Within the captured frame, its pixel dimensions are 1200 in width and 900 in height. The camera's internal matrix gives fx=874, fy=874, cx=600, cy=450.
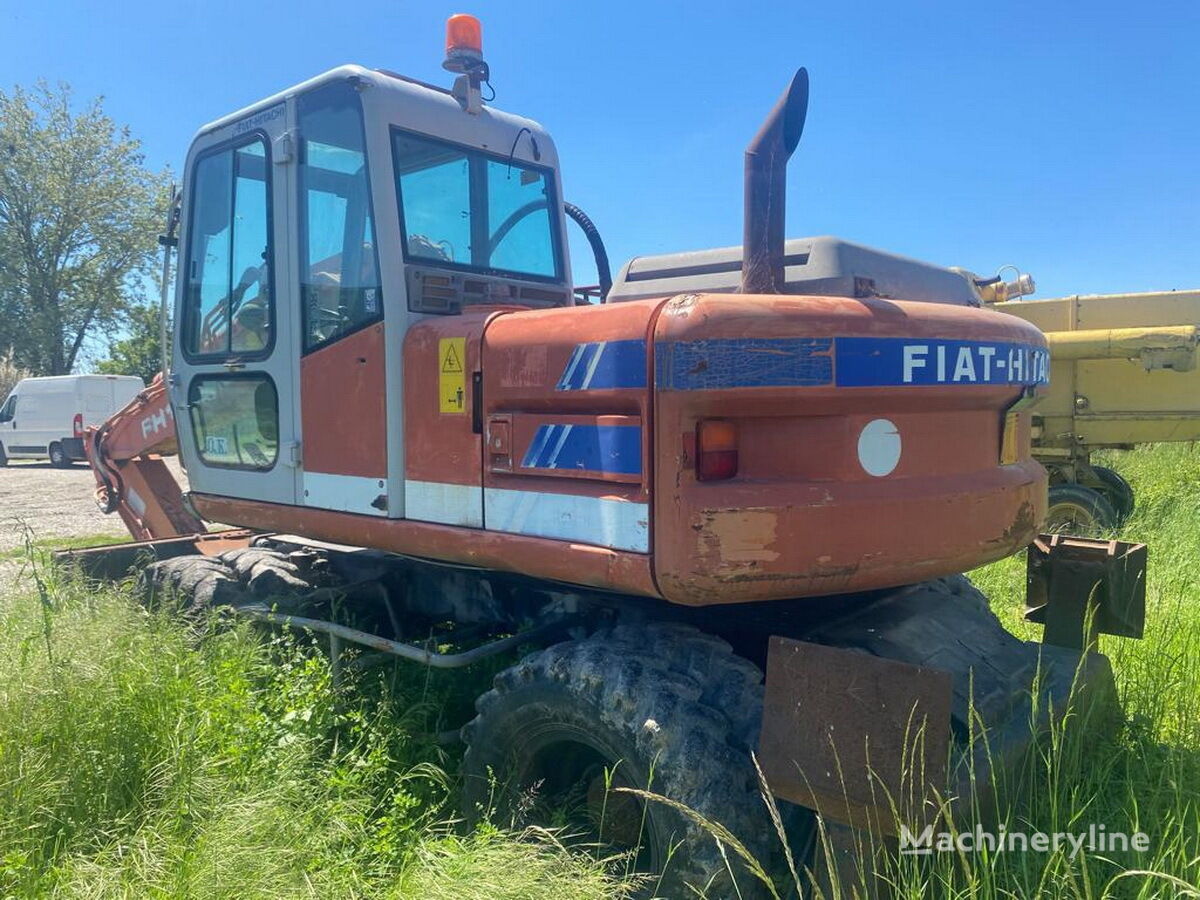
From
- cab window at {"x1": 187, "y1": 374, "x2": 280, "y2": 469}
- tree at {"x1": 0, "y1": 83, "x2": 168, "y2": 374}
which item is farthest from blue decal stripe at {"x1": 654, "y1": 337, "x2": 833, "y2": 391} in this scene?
tree at {"x1": 0, "y1": 83, "x2": 168, "y2": 374}

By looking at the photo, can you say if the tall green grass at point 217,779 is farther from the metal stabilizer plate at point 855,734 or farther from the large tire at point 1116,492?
the large tire at point 1116,492

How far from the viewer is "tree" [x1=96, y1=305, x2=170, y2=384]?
114 ft

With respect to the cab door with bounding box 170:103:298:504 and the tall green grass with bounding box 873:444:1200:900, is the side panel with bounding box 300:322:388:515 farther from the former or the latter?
the tall green grass with bounding box 873:444:1200:900

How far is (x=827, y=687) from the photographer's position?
2182 mm

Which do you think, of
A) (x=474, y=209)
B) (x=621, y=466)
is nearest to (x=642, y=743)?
(x=621, y=466)

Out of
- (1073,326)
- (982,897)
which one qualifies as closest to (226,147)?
(982,897)

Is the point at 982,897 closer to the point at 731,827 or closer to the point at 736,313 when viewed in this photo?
the point at 731,827

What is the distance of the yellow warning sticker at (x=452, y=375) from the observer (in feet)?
10.2

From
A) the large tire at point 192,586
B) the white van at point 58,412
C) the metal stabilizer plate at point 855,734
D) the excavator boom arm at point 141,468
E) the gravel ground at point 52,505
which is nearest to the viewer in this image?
the metal stabilizer plate at point 855,734

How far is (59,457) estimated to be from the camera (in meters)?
22.7

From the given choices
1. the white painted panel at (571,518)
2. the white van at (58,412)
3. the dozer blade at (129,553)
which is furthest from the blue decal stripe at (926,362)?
the white van at (58,412)

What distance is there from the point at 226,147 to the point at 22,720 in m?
2.65

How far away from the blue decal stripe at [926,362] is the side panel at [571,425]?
59 cm

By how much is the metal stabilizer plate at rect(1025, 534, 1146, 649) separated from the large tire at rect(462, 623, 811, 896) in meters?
1.61
